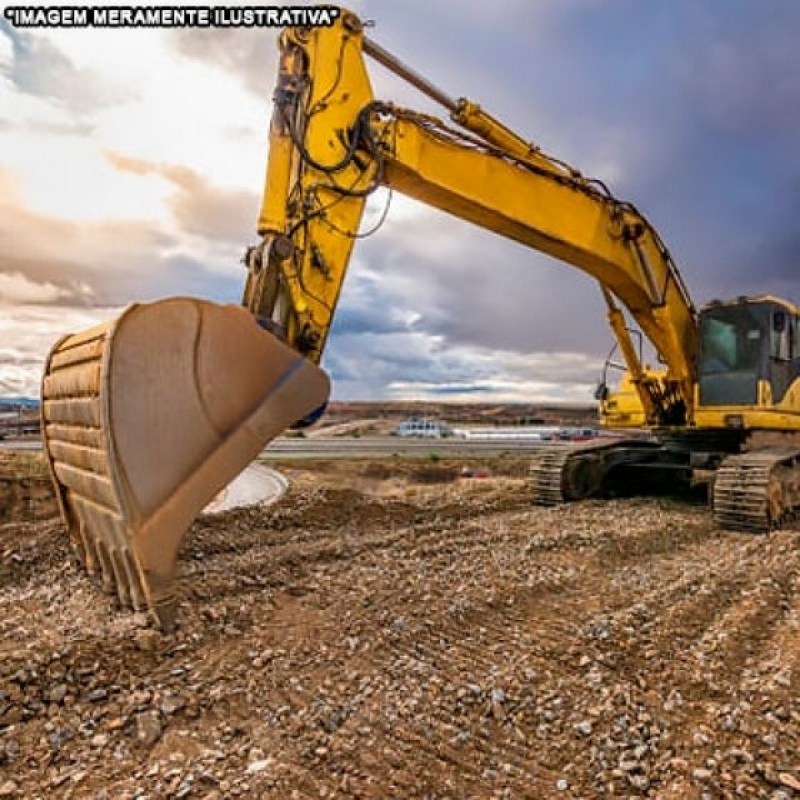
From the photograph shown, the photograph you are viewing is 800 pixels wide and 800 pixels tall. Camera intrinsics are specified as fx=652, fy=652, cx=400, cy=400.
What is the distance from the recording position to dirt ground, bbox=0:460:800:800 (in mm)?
2605

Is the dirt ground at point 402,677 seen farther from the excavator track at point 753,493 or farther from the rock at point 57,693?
the excavator track at point 753,493

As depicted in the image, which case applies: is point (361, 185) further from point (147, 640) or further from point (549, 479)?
point (549, 479)

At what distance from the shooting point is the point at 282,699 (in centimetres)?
309

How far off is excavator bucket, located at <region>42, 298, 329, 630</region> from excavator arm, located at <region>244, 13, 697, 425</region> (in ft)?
2.25

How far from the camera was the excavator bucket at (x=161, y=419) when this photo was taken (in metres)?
3.62

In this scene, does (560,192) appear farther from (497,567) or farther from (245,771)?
(245,771)

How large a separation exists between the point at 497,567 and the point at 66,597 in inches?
124

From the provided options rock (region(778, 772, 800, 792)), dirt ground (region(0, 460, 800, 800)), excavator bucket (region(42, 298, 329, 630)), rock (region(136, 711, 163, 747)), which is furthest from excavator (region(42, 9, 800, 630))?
rock (region(778, 772, 800, 792))

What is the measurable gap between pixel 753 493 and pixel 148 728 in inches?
271

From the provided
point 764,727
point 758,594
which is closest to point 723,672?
point 764,727

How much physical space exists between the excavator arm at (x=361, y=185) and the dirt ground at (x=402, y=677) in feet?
6.81

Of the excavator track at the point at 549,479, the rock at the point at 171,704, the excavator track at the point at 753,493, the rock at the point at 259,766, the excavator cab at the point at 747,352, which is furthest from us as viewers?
the excavator track at the point at 549,479

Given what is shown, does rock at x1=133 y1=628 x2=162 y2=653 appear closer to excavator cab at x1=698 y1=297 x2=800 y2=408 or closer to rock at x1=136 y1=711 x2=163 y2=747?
rock at x1=136 y1=711 x2=163 y2=747

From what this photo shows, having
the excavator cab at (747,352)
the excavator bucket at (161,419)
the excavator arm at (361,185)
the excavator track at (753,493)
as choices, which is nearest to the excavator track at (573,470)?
the excavator cab at (747,352)
